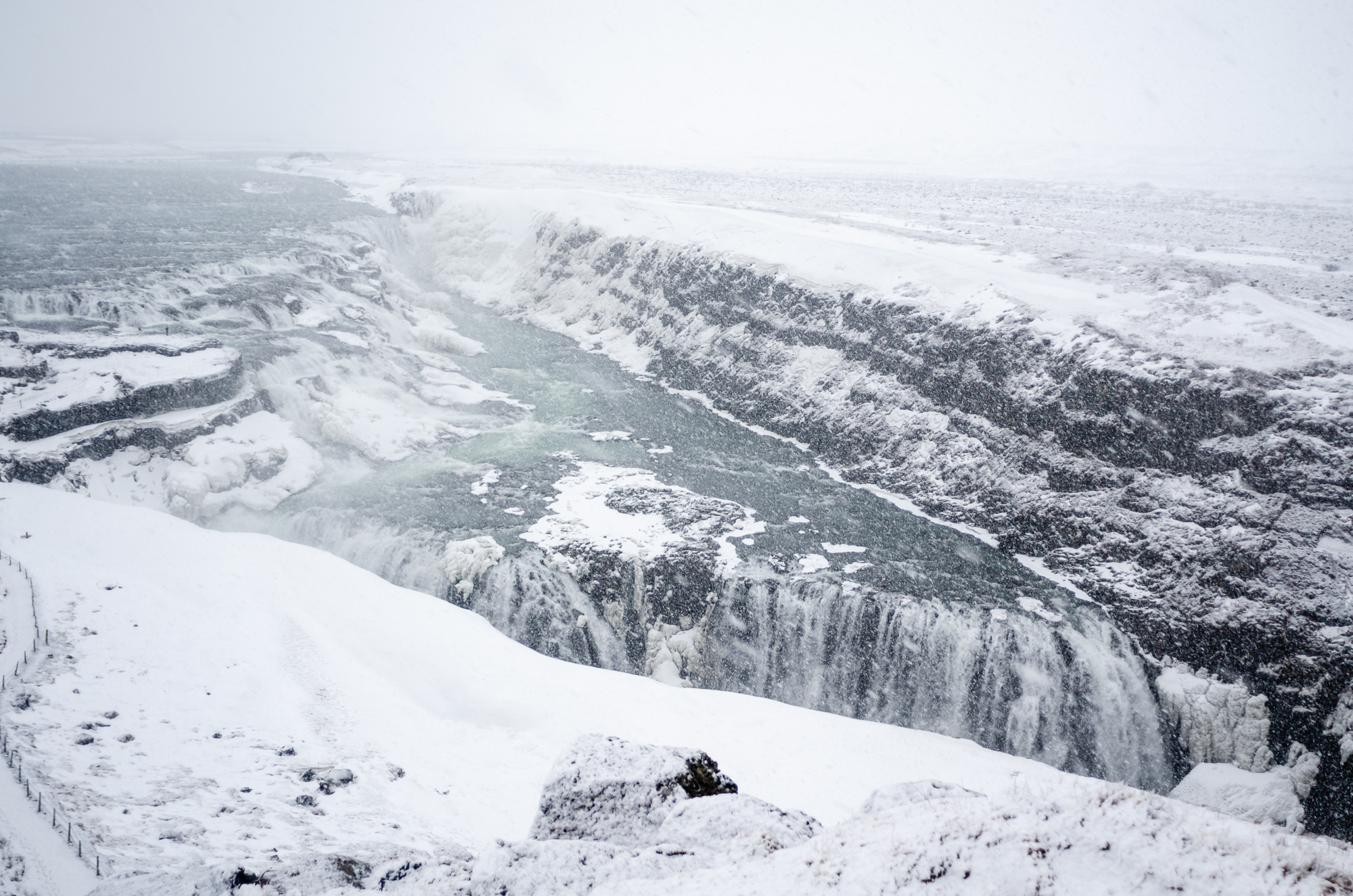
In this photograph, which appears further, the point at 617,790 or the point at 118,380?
the point at 118,380

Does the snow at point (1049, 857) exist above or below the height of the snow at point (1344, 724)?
above

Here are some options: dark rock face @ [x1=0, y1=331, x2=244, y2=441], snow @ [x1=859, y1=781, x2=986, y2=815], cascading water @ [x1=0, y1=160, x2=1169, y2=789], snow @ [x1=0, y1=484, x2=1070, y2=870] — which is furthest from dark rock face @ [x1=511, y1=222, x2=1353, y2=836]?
dark rock face @ [x1=0, y1=331, x2=244, y2=441]

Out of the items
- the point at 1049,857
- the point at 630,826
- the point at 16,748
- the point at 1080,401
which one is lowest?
the point at 16,748

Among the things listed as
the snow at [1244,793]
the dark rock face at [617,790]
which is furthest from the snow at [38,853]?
the snow at [1244,793]

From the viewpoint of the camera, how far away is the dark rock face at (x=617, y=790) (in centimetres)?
749

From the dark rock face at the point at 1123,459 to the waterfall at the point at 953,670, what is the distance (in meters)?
2.34

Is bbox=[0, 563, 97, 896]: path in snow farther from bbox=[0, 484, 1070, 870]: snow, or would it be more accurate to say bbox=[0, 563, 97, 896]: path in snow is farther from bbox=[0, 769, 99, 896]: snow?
bbox=[0, 484, 1070, 870]: snow

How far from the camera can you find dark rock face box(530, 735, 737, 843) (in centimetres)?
749

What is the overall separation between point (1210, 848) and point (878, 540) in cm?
1587

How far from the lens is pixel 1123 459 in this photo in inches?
834

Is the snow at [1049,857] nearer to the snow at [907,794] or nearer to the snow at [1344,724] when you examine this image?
the snow at [907,794]

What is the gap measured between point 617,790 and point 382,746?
6.64 m

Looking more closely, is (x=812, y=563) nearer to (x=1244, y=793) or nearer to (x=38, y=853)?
(x=1244, y=793)

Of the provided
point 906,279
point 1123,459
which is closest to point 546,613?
point 1123,459
